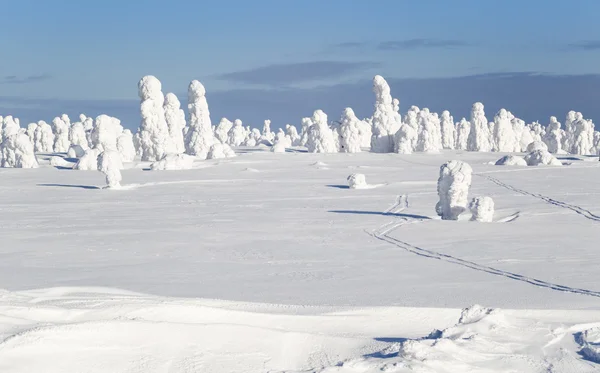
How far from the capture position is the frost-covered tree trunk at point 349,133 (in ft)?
168

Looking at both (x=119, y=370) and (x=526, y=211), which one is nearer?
(x=119, y=370)

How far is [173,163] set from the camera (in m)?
35.6

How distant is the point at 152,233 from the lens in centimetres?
1519

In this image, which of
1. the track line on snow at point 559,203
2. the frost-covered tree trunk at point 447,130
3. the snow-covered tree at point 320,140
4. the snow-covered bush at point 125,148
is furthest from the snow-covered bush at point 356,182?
the frost-covered tree trunk at point 447,130

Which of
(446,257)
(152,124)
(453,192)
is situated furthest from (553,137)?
(446,257)

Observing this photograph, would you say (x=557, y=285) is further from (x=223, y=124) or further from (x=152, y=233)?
(x=223, y=124)

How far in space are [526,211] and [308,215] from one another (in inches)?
201

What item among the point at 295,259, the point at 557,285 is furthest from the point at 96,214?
the point at 557,285

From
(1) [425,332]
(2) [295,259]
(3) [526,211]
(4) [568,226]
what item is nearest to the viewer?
(1) [425,332]

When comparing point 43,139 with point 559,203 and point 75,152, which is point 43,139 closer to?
point 75,152

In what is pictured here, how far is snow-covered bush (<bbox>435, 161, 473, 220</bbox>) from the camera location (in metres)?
17.0

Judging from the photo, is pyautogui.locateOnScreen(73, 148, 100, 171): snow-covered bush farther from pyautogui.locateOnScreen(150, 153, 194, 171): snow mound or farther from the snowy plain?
the snowy plain

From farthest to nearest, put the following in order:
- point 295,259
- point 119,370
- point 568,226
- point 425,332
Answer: point 568,226 → point 295,259 → point 425,332 → point 119,370

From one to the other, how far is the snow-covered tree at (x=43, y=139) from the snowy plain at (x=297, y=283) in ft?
149
